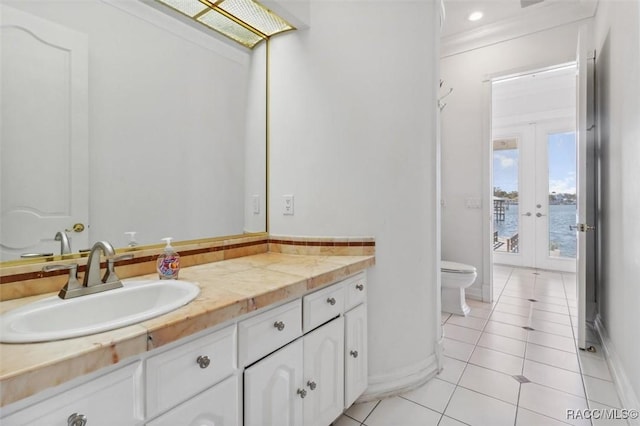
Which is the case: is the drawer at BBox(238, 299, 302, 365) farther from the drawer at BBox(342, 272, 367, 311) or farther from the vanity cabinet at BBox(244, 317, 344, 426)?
the drawer at BBox(342, 272, 367, 311)

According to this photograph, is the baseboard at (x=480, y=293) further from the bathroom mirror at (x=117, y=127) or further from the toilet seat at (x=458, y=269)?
the bathroom mirror at (x=117, y=127)

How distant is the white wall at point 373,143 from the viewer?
5.75 ft

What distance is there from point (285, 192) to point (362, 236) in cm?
54

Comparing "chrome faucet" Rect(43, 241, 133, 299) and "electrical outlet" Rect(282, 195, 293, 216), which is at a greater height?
"electrical outlet" Rect(282, 195, 293, 216)

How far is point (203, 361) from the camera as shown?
0.89 m

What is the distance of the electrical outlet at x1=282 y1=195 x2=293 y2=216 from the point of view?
1882 millimetres

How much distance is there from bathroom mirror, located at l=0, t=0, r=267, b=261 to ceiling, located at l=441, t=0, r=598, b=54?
2.54 metres

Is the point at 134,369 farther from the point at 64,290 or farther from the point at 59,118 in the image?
the point at 59,118

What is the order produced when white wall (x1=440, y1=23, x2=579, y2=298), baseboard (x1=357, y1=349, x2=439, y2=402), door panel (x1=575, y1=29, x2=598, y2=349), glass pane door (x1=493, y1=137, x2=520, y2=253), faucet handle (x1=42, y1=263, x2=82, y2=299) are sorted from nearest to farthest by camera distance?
faucet handle (x1=42, y1=263, x2=82, y2=299) < baseboard (x1=357, y1=349, x2=439, y2=402) < door panel (x1=575, y1=29, x2=598, y2=349) < white wall (x1=440, y1=23, x2=579, y2=298) < glass pane door (x1=493, y1=137, x2=520, y2=253)

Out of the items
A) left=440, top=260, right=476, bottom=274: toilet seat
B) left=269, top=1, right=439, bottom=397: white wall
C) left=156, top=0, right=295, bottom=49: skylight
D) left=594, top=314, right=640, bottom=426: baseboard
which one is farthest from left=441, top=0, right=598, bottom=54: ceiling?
left=594, top=314, right=640, bottom=426: baseboard

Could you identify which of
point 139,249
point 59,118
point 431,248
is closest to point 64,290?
point 139,249

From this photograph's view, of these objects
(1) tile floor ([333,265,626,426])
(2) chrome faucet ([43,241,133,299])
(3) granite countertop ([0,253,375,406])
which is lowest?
(1) tile floor ([333,265,626,426])

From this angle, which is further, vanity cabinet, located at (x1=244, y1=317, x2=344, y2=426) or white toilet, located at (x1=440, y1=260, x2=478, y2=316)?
white toilet, located at (x1=440, y1=260, x2=478, y2=316)

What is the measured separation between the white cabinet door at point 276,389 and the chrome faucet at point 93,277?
571 millimetres
